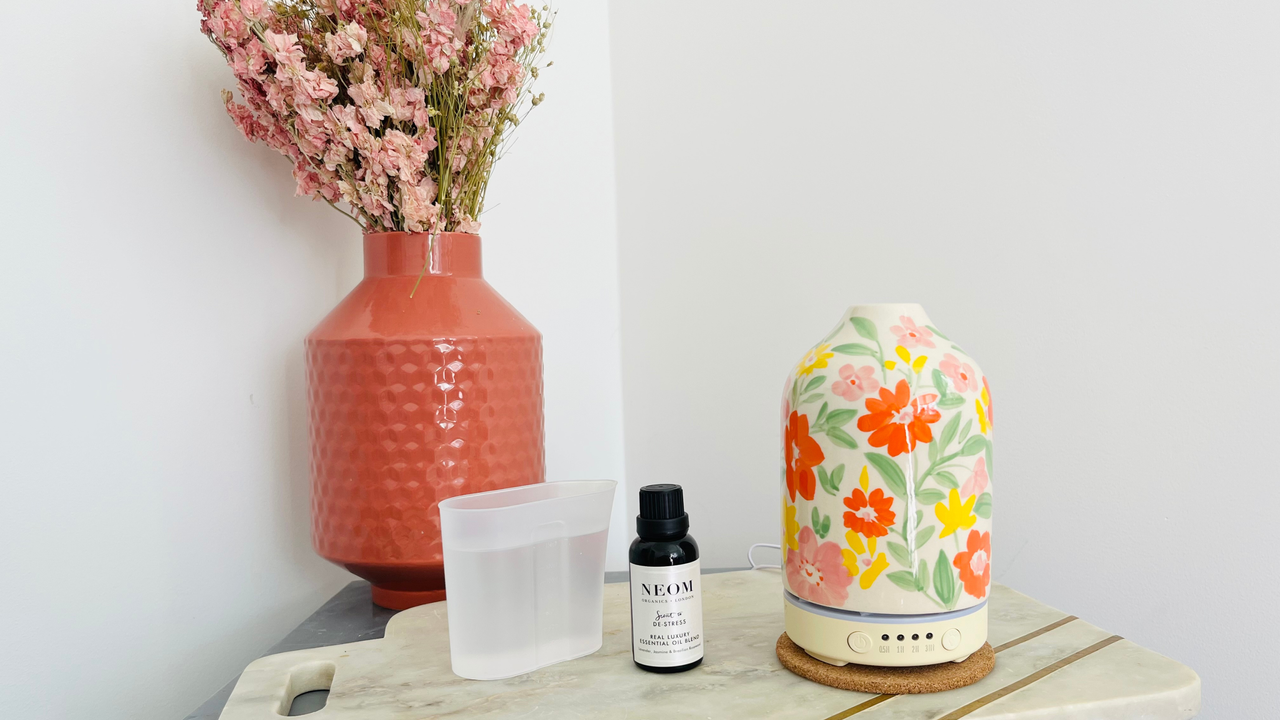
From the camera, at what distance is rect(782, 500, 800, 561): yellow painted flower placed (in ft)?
1.78

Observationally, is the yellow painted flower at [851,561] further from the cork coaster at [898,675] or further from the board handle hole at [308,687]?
the board handle hole at [308,687]

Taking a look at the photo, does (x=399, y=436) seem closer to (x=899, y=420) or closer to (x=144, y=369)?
(x=144, y=369)

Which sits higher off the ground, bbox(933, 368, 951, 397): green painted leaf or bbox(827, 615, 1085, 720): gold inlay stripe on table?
bbox(933, 368, 951, 397): green painted leaf

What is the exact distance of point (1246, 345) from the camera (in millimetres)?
734

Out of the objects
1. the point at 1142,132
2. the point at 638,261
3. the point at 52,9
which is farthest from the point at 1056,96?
the point at 52,9

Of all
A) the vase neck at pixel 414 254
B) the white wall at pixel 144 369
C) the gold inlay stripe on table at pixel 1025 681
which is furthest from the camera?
the vase neck at pixel 414 254

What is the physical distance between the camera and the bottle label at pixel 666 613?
1.77ft

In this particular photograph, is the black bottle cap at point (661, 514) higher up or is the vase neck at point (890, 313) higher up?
the vase neck at point (890, 313)

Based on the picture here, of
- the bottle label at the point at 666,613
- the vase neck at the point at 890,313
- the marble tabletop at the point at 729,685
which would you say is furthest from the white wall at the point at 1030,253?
the bottle label at the point at 666,613

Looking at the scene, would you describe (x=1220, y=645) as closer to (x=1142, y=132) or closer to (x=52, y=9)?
(x=1142, y=132)

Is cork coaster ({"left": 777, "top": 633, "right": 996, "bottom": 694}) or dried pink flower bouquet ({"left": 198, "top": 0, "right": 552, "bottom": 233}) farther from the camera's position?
dried pink flower bouquet ({"left": 198, "top": 0, "right": 552, "bottom": 233})

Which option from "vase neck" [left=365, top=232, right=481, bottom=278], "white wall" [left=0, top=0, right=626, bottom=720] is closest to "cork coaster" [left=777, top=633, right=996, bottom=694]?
"vase neck" [left=365, top=232, right=481, bottom=278]

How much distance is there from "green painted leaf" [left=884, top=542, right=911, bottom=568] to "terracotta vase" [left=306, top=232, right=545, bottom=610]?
38 cm

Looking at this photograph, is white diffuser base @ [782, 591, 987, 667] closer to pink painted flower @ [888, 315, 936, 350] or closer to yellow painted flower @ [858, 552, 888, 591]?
yellow painted flower @ [858, 552, 888, 591]
